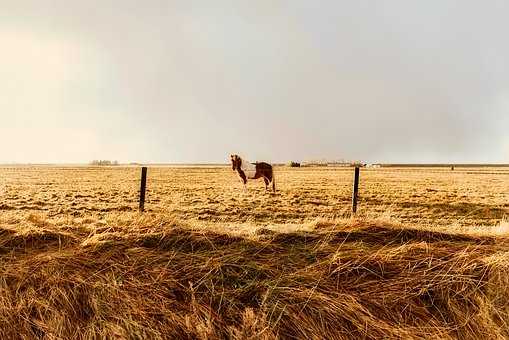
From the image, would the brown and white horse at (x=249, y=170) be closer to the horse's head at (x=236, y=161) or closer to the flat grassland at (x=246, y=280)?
the horse's head at (x=236, y=161)

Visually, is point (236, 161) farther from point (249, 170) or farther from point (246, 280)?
point (246, 280)

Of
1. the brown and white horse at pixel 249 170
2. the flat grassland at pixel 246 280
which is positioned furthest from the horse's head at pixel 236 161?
the flat grassland at pixel 246 280

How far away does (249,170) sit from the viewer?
25234 mm

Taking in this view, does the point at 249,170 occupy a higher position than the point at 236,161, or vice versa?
the point at 236,161

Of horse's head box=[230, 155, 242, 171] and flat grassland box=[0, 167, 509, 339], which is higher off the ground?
horse's head box=[230, 155, 242, 171]

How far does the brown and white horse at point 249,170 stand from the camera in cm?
2511

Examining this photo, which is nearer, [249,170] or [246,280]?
[246,280]

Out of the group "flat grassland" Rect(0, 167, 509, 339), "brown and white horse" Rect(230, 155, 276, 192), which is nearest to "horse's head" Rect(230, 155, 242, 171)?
"brown and white horse" Rect(230, 155, 276, 192)

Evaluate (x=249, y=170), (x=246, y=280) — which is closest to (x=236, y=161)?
(x=249, y=170)

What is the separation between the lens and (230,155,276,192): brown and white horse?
25.1 meters

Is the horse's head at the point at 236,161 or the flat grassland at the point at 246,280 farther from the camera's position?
the horse's head at the point at 236,161

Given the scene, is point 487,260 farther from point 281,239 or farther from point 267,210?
point 267,210

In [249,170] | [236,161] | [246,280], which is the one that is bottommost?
[246,280]

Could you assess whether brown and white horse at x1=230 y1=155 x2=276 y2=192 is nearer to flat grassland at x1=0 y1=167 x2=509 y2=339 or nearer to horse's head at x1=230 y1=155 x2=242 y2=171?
horse's head at x1=230 y1=155 x2=242 y2=171
